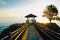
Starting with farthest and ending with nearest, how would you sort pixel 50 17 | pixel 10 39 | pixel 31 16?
pixel 50 17, pixel 31 16, pixel 10 39

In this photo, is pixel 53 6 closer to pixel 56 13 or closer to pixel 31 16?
pixel 56 13

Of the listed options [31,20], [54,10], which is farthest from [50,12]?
[31,20]

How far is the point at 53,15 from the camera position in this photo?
8938 cm

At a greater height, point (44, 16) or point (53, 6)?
point (53, 6)

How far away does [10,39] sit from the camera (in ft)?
46.3

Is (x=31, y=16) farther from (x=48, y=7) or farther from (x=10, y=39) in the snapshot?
(x=10, y=39)

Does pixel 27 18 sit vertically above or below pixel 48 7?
below

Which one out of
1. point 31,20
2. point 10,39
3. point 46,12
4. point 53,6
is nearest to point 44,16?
point 46,12

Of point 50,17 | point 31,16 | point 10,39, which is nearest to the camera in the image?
point 10,39

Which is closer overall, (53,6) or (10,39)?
(10,39)

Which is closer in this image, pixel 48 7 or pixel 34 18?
pixel 34 18

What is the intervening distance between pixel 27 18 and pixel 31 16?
2.39m

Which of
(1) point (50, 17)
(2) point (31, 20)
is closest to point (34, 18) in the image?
(2) point (31, 20)

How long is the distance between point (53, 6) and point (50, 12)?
4.61 metres
